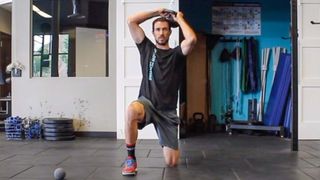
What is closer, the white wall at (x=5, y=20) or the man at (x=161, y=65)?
the man at (x=161, y=65)

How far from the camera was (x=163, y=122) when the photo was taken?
3.92 metres

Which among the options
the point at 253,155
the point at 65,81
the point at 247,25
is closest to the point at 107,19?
the point at 65,81

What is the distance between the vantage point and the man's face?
12.5 feet

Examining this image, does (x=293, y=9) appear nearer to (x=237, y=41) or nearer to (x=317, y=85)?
(x=317, y=85)

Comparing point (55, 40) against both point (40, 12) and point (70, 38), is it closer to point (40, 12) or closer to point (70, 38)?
point (70, 38)

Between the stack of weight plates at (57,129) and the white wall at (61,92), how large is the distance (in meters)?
0.31

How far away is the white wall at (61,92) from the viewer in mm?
6535

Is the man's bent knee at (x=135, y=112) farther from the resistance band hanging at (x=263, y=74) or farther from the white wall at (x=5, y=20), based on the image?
the white wall at (x=5, y=20)

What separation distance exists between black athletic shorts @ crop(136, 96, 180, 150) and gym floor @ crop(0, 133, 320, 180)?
0.26m

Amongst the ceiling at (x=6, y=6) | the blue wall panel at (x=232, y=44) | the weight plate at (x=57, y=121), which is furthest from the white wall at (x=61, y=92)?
the ceiling at (x=6, y=6)

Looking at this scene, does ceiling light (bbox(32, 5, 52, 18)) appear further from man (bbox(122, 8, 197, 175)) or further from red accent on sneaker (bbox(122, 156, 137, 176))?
red accent on sneaker (bbox(122, 156, 137, 176))

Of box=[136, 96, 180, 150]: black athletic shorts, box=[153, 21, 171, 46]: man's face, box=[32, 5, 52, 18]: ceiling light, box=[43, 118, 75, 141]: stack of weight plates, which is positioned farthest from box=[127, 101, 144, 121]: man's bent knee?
box=[32, 5, 52, 18]: ceiling light

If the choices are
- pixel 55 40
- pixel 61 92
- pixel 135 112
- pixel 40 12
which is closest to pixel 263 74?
pixel 61 92

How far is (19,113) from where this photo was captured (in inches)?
263
